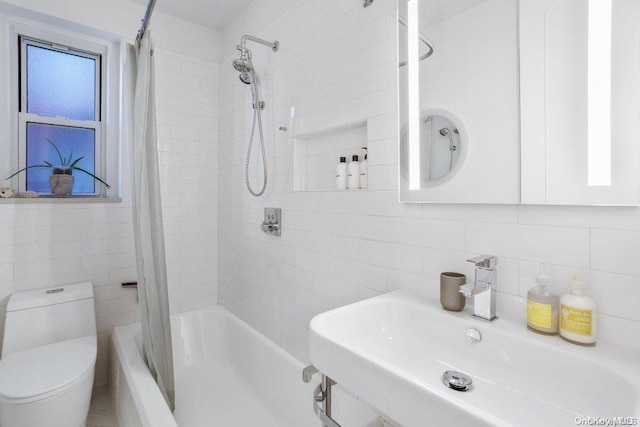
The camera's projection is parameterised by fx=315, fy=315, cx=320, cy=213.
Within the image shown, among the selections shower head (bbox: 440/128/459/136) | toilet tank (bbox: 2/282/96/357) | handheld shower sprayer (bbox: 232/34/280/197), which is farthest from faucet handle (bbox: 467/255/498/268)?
toilet tank (bbox: 2/282/96/357)

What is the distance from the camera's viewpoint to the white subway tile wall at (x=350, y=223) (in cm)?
83

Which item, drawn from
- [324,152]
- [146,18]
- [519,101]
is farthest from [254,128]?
[519,101]

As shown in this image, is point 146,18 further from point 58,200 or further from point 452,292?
point 452,292

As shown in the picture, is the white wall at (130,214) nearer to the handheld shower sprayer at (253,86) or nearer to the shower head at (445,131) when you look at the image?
the handheld shower sprayer at (253,86)

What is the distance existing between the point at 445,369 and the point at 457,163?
2.19 feet

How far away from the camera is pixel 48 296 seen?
1.81 meters

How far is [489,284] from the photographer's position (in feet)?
3.05

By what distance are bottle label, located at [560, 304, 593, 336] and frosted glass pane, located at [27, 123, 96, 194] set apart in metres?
2.70

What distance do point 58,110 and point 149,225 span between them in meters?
1.32

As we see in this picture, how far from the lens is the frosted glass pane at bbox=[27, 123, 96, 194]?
2064mm

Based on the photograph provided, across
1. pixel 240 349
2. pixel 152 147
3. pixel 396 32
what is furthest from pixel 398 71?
pixel 240 349

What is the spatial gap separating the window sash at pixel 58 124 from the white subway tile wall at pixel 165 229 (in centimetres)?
22

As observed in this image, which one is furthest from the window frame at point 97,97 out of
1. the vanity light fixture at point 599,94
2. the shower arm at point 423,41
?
the vanity light fixture at point 599,94

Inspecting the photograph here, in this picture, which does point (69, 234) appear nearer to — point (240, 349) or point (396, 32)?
point (240, 349)
